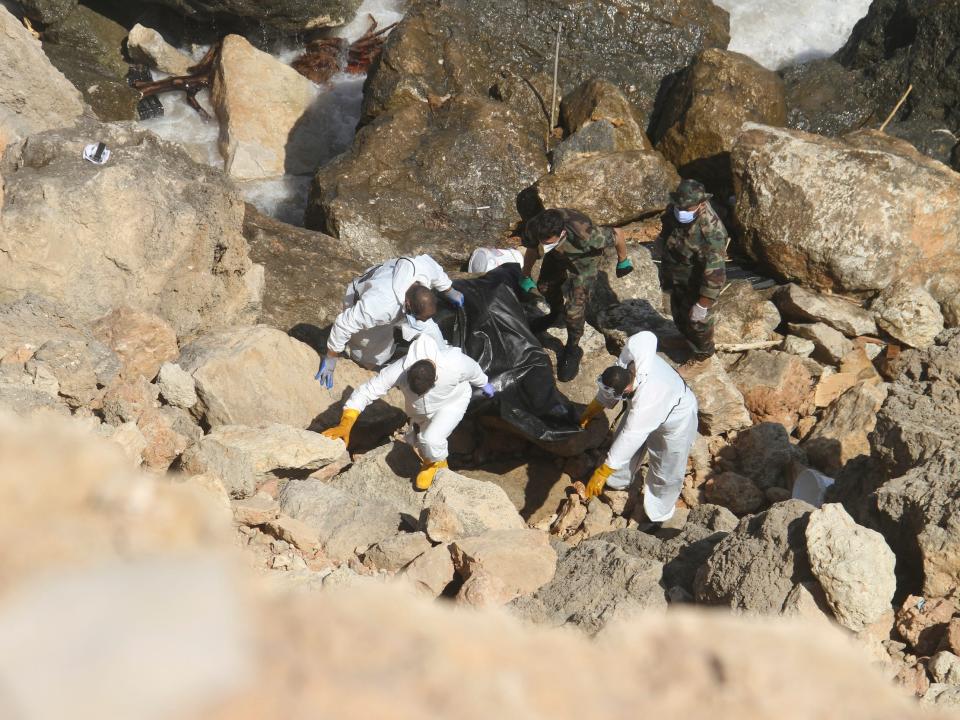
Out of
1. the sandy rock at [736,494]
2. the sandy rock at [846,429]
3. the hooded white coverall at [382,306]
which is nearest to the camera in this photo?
the hooded white coverall at [382,306]

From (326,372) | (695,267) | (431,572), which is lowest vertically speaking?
(326,372)

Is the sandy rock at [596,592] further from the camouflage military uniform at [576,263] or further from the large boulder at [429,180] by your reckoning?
the large boulder at [429,180]

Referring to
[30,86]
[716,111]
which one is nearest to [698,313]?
[716,111]

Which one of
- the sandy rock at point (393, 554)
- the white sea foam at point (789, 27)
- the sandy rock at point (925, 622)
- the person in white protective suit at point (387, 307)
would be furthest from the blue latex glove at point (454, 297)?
the white sea foam at point (789, 27)

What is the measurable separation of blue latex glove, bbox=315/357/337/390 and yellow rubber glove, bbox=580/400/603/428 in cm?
179

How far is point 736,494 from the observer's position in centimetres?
620

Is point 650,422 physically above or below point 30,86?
above

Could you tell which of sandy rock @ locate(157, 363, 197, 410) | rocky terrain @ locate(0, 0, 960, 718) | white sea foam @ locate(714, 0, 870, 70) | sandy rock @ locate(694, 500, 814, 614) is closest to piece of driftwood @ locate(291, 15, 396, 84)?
rocky terrain @ locate(0, 0, 960, 718)

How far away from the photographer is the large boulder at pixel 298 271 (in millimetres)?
6840

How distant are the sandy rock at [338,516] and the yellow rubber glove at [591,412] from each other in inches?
68.4

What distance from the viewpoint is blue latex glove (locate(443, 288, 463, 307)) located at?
6355 mm

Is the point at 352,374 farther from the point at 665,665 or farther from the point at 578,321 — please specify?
the point at 665,665

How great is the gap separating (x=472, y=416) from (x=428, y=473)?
3.52 feet

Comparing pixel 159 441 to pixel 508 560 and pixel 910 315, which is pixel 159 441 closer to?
pixel 508 560
